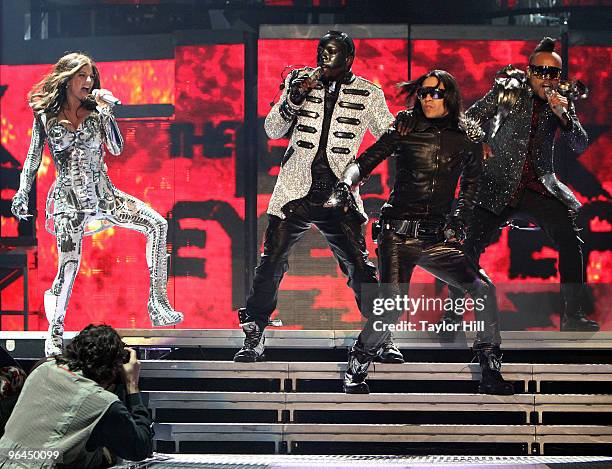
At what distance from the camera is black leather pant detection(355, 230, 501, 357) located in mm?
5316

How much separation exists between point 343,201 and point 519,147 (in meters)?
1.16

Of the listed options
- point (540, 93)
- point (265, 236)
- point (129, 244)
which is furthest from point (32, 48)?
point (540, 93)

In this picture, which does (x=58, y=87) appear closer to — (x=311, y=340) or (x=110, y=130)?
(x=110, y=130)

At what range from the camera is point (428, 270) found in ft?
17.7

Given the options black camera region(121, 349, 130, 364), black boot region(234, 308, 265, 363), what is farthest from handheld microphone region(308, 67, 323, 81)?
black camera region(121, 349, 130, 364)

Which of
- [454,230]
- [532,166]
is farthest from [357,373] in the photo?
[532,166]

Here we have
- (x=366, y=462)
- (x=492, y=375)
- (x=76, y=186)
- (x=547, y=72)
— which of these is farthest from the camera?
(x=76, y=186)

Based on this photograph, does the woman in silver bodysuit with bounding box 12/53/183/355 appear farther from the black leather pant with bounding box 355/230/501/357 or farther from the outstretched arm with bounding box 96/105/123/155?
the black leather pant with bounding box 355/230/501/357

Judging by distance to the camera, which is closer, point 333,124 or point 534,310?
point 333,124

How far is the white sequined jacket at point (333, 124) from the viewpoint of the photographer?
544cm

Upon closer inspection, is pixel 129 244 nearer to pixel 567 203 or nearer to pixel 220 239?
pixel 220 239

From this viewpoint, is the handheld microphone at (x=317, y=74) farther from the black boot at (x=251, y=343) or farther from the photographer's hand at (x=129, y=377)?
the photographer's hand at (x=129, y=377)

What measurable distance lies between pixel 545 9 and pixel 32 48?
334 cm

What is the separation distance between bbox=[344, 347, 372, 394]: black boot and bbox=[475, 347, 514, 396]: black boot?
2.22ft
